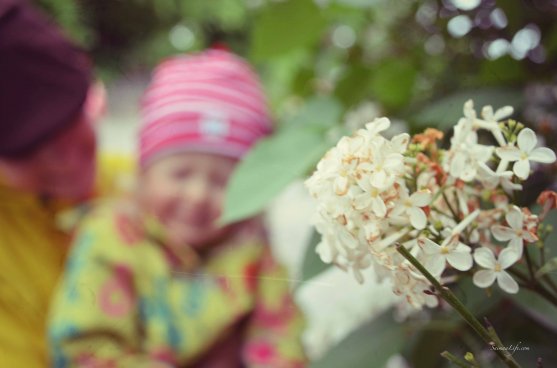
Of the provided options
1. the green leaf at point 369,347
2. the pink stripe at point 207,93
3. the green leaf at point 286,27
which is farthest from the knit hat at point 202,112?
the green leaf at point 369,347

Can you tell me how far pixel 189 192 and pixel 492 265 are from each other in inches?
19.4

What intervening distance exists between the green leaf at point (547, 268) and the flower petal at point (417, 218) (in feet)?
0.24

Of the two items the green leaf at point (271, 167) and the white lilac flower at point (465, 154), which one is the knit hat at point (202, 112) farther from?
the white lilac flower at point (465, 154)

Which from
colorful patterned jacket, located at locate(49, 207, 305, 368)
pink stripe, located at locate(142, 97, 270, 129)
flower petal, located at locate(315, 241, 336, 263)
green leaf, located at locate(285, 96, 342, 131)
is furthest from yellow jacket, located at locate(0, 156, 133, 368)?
flower petal, located at locate(315, 241, 336, 263)

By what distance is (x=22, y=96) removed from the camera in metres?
0.69

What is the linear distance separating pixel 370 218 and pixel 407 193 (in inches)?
0.8

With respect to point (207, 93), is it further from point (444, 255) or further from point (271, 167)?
→ point (444, 255)

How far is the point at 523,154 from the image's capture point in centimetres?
29

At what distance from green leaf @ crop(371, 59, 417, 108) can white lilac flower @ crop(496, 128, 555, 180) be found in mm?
431

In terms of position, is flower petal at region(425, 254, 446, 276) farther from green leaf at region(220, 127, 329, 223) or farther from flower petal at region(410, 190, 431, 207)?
green leaf at region(220, 127, 329, 223)

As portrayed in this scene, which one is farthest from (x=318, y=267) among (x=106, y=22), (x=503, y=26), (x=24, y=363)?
(x=106, y=22)

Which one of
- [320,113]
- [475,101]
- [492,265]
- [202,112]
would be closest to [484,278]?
[492,265]

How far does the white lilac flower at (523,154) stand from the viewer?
0.94 feet

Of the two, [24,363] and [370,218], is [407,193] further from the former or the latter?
[24,363]
